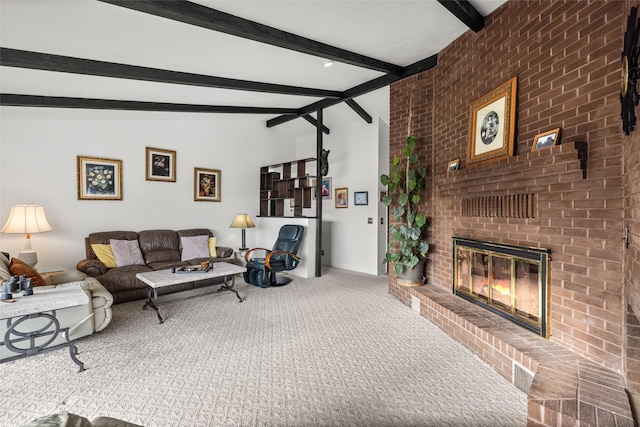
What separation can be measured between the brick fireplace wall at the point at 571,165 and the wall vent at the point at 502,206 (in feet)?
0.16

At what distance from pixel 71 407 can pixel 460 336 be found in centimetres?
300

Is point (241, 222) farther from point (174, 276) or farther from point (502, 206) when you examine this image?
point (502, 206)

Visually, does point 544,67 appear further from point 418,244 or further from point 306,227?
point 306,227

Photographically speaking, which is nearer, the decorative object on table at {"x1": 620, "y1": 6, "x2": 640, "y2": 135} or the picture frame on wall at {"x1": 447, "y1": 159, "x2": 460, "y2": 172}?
the decorative object on table at {"x1": 620, "y1": 6, "x2": 640, "y2": 135}

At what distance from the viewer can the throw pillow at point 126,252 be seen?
14.6 feet

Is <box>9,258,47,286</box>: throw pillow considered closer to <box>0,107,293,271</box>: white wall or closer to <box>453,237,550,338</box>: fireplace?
<box>0,107,293,271</box>: white wall

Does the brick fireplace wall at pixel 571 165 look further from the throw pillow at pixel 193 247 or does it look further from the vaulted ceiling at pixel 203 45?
the throw pillow at pixel 193 247

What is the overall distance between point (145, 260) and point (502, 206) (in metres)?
4.86

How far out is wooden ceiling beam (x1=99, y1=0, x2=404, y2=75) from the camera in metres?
2.24

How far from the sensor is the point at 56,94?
3830mm

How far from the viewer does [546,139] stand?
7.30 feet

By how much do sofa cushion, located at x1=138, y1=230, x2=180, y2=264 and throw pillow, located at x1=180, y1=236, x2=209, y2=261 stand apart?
11 cm

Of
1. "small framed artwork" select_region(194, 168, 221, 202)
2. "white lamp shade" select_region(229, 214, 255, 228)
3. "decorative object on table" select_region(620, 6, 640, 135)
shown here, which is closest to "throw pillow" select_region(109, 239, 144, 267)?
"small framed artwork" select_region(194, 168, 221, 202)

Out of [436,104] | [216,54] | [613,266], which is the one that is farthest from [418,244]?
[216,54]
